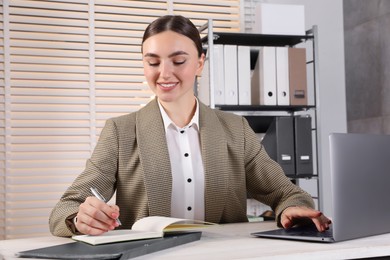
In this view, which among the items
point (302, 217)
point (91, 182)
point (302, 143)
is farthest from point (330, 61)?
point (91, 182)

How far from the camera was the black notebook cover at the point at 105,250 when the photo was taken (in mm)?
1154

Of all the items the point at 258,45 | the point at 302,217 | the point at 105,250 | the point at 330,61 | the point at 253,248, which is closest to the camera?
the point at 105,250

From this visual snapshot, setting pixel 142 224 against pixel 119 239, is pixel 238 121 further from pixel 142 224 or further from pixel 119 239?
pixel 119 239

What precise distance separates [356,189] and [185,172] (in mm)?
670

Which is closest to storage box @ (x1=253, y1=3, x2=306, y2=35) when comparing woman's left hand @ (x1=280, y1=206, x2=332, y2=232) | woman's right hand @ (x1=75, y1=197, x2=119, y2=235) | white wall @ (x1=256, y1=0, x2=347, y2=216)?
white wall @ (x1=256, y1=0, x2=347, y2=216)

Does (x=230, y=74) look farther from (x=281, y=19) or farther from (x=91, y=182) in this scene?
(x=91, y=182)

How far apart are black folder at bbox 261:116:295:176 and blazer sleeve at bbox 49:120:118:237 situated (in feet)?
6.94

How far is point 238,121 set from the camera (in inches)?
80.0

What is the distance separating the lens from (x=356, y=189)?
1377 millimetres

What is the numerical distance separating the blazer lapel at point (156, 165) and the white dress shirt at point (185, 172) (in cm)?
7

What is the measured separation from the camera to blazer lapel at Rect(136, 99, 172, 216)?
1791 mm

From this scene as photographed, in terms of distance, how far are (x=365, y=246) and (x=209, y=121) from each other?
30.8 inches

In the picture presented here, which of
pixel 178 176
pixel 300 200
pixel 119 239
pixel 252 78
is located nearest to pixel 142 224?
pixel 119 239

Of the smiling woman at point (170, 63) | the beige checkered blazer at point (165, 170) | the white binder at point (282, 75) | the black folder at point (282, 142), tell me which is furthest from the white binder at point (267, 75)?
the smiling woman at point (170, 63)
